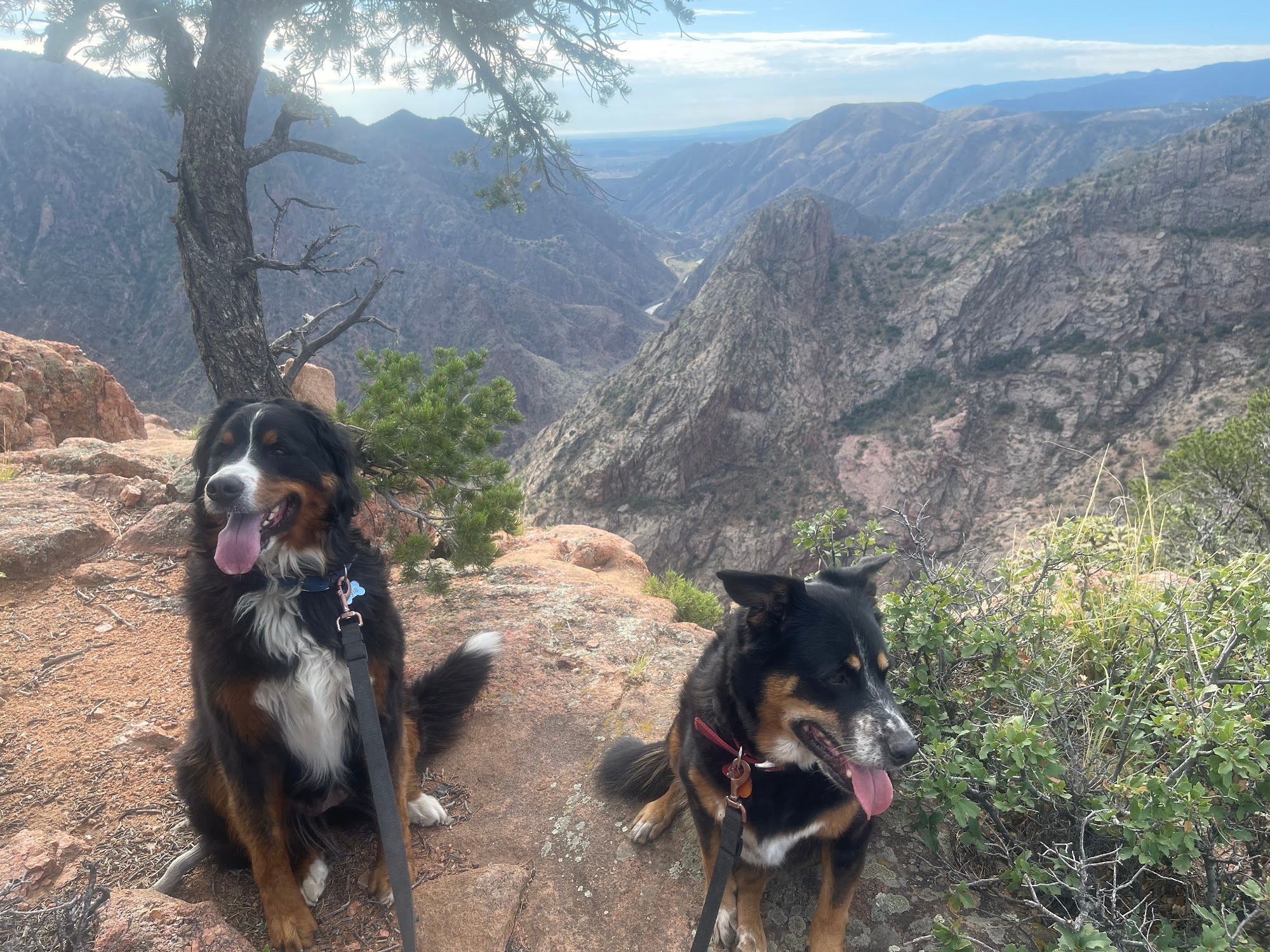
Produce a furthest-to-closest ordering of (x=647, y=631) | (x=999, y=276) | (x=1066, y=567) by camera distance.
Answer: (x=999, y=276) → (x=647, y=631) → (x=1066, y=567)

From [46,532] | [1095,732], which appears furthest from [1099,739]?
[46,532]

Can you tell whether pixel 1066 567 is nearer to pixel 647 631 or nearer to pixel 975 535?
pixel 647 631

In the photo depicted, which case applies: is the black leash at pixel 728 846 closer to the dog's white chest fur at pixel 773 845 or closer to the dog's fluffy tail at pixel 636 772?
the dog's white chest fur at pixel 773 845

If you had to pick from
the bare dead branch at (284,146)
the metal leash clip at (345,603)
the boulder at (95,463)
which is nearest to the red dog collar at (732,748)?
the metal leash clip at (345,603)

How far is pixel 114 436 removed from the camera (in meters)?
12.2

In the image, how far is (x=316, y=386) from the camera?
9.98 m

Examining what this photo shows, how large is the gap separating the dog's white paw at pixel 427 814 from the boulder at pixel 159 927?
3.50 ft

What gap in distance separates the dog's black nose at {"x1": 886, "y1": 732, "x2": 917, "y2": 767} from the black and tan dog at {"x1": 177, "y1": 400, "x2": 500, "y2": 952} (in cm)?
209

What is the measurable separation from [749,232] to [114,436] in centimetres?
8090

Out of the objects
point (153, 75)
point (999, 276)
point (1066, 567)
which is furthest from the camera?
point (999, 276)

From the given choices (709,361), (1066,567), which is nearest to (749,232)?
(709,361)

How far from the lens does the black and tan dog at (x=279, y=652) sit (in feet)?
8.85

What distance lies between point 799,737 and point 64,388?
14037mm

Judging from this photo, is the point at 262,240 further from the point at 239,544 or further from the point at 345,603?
the point at 345,603
